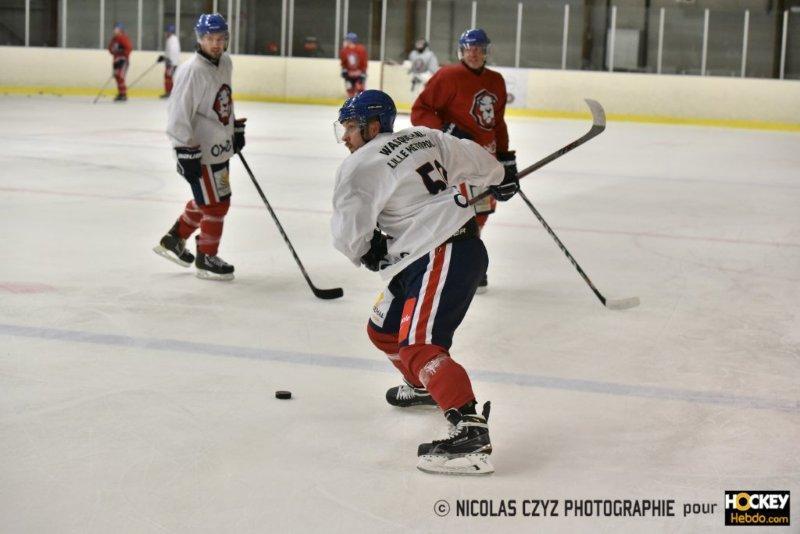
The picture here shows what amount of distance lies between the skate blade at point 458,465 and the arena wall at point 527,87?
1483 cm

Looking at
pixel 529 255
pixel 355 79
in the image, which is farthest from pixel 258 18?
pixel 529 255

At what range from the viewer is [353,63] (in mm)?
18234

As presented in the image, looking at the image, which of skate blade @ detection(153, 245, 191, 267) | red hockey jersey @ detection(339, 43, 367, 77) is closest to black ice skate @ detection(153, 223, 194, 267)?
skate blade @ detection(153, 245, 191, 267)

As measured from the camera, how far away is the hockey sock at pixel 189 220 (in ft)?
17.8

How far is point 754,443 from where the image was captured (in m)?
3.12

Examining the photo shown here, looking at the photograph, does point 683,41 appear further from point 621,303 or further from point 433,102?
point 621,303

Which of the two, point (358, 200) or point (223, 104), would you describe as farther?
point (223, 104)

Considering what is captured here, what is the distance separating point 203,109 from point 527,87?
1323 cm

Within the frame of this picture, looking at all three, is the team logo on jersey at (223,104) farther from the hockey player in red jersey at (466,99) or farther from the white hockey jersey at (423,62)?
the white hockey jersey at (423,62)

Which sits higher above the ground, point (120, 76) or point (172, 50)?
point (172, 50)

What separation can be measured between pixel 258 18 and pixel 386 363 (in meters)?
17.3

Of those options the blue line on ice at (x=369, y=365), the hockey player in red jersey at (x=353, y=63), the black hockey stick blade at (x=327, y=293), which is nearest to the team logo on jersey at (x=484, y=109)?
the black hockey stick blade at (x=327, y=293)

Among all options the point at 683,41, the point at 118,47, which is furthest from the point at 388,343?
the point at 118,47

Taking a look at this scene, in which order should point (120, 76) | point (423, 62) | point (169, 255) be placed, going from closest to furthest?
point (169, 255), point (423, 62), point (120, 76)
